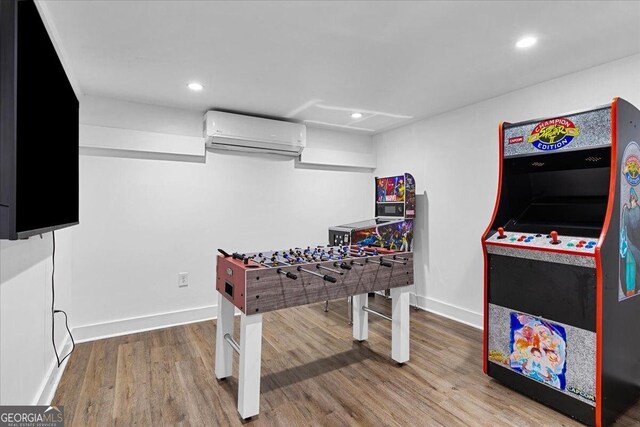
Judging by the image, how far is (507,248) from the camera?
2180 mm

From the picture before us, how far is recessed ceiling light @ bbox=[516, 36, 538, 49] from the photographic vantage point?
6.84ft

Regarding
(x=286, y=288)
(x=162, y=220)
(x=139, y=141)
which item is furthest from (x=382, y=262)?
(x=139, y=141)

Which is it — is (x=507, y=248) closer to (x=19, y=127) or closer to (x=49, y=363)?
(x=19, y=127)

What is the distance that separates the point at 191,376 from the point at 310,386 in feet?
2.93

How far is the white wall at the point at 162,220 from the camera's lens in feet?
10.2

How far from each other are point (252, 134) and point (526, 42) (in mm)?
2628

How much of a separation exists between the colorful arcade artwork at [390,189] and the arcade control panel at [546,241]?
5.48 ft

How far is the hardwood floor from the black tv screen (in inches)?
48.6

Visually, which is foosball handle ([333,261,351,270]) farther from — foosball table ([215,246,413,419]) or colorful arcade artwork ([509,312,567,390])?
colorful arcade artwork ([509,312,567,390])

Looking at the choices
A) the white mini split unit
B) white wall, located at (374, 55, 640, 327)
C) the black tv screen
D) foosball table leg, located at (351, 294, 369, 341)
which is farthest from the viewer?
the white mini split unit

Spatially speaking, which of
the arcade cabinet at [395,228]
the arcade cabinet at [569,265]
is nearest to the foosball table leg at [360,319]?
the arcade cabinet at [395,228]

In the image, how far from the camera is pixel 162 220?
344 centimetres

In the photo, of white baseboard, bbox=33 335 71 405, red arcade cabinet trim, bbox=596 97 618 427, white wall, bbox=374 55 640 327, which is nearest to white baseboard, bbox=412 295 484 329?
white wall, bbox=374 55 640 327

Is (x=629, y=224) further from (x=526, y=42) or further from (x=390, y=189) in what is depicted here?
(x=390, y=189)
